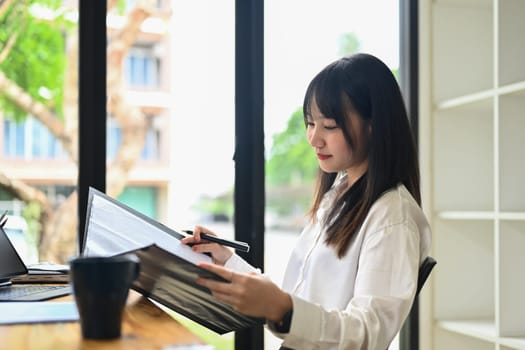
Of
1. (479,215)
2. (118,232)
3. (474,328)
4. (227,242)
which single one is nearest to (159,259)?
(118,232)

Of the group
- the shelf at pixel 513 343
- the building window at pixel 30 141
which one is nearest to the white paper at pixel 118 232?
the building window at pixel 30 141

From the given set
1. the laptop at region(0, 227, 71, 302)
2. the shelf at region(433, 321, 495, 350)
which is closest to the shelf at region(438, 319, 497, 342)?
the shelf at region(433, 321, 495, 350)

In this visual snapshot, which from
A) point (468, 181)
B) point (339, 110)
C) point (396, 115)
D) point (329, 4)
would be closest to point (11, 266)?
point (339, 110)

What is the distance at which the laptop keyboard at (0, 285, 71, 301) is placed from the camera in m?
1.23

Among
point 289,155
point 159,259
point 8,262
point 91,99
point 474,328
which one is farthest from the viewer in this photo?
point 289,155

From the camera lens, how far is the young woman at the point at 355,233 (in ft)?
3.68

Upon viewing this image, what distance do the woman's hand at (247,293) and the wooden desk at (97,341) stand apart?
0.08 metres

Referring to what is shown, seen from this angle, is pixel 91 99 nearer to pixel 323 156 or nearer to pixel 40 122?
pixel 40 122

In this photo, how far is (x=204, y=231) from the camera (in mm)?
1457

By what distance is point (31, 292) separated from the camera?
4.30 ft

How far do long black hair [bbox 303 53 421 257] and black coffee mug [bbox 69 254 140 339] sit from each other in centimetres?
59

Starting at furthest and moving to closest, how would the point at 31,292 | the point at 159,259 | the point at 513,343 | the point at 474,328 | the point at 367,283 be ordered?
the point at 474,328 < the point at 513,343 < the point at 31,292 < the point at 367,283 < the point at 159,259

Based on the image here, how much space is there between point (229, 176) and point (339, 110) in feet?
2.96

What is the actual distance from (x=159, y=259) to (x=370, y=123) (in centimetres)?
61
